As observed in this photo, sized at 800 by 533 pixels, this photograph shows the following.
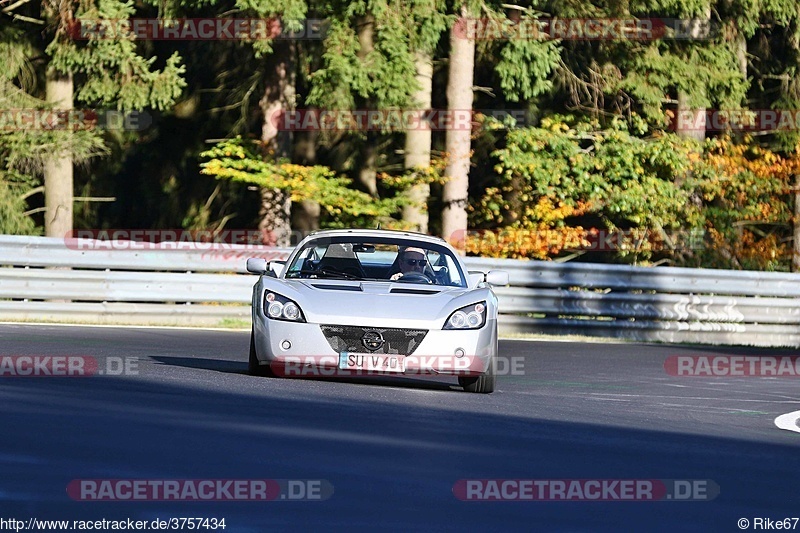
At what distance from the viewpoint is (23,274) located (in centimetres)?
2195

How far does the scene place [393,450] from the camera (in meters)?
9.21

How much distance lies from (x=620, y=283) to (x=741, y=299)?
177cm

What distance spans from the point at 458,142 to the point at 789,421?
20510 mm

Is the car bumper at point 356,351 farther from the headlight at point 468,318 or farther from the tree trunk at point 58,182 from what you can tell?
the tree trunk at point 58,182

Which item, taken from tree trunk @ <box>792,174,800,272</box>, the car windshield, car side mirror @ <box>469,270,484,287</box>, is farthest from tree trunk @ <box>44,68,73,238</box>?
car side mirror @ <box>469,270,484,287</box>

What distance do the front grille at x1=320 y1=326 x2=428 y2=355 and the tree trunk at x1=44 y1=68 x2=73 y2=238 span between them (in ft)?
72.0

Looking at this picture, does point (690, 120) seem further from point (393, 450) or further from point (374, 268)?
point (393, 450)

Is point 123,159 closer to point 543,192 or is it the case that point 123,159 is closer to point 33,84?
point 33,84

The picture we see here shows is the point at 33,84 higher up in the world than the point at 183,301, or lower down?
higher up

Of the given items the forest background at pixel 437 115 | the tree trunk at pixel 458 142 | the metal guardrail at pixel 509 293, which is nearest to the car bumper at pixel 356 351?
the metal guardrail at pixel 509 293

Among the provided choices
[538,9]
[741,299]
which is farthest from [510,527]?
[538,9]

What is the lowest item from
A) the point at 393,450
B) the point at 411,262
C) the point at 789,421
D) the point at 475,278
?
the point at 789,421

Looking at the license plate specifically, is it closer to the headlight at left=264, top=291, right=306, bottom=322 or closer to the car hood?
the car hood

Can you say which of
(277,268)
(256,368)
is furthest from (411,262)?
(256,368)
